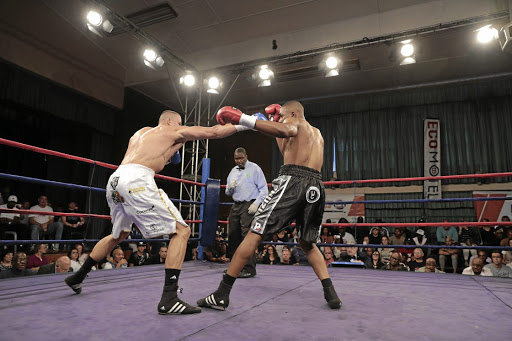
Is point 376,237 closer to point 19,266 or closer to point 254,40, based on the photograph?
point 254,40

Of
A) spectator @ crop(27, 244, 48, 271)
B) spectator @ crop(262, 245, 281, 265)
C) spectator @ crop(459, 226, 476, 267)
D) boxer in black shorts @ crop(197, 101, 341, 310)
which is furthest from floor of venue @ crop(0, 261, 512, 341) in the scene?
spectator @ crop(459, 226, 476, 267)

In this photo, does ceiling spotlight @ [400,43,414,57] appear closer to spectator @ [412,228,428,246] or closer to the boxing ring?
spectator @ [412,228,428,246]

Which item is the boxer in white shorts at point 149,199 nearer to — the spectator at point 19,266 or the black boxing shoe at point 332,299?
the black boxing shoe at point 332,299

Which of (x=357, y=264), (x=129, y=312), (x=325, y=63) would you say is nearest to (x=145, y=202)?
(x=129, y=312)

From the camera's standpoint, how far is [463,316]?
149 cm

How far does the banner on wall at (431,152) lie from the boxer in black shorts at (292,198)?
7252 millimetres

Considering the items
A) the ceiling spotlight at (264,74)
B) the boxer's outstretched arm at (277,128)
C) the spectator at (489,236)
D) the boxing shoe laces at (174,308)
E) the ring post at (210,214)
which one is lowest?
the boxing shoe laces at (174,308)

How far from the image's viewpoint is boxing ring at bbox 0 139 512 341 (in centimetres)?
119

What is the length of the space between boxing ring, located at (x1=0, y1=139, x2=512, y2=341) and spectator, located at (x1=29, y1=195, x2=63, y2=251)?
3.06m

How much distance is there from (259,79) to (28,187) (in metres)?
5.09

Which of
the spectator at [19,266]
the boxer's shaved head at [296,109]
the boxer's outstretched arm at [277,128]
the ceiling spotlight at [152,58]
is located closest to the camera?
the boxer's outstretched arm at [277,128]

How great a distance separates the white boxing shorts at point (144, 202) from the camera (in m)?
1.70

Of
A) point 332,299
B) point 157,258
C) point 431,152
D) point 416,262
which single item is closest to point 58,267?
point 157,258

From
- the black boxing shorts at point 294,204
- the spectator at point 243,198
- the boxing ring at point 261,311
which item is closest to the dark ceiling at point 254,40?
the spectator at point 243,198
